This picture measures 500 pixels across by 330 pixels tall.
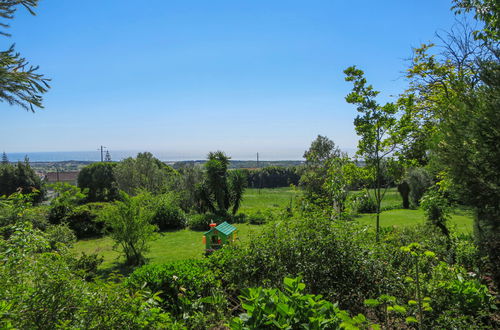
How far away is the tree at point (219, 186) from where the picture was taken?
18484mm

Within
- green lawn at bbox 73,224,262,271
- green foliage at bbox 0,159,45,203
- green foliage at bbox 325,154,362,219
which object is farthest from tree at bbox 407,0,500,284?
green foliage at bbox 0,159,45,203

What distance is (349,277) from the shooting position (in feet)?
11.0

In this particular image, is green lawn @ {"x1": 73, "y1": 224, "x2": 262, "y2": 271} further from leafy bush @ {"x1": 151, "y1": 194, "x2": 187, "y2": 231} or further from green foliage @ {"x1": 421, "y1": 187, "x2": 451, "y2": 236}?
green foliage @ {"x1": 421, "y1": 187, "x2": 451, "y2": 236}

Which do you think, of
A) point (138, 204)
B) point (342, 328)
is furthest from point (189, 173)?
point (342, 328)

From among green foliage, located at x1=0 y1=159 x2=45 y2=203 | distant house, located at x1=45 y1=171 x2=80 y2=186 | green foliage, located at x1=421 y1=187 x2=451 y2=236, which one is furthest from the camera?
distant house, located at x1=45 y1=171 x2=80 y2=186

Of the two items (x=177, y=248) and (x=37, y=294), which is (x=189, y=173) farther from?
(x=37, y=294)

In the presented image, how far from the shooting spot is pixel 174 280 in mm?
4773

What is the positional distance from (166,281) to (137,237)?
5310 mm

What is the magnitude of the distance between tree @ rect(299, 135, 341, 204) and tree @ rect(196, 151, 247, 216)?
177 inches

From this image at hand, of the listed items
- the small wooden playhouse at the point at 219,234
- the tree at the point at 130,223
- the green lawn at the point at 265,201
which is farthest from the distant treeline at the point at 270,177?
the tree at the point at 130,223

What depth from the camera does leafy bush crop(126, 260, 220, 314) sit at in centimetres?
443

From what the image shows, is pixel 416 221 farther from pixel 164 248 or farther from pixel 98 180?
pixel 98 180

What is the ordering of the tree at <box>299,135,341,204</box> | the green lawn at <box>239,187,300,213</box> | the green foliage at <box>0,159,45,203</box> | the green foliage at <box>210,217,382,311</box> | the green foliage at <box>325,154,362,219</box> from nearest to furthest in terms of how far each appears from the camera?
the green foliage at <box>210,217,382,311</box>
the green foliage at <box>325,154,362,219</box>
the tree at <box>299,135,341,204</box>
the green lawn at <box>239,187,300,213</box>
the green foliage at <box>0,159,45,203</box>

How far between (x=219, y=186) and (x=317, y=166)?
6.64 metres
